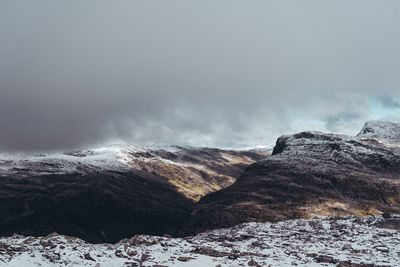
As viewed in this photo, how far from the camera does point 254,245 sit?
74.0 meters

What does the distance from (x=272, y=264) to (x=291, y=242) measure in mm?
30379

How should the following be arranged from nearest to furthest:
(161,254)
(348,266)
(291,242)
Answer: (348,266) < (161,254) < (291,242)

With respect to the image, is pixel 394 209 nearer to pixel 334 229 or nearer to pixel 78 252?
pixel 334 229

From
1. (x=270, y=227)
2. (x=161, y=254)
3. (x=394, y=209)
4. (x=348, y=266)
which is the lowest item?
(x=348, y=266)

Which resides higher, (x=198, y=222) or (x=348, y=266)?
(x=198, y=222)

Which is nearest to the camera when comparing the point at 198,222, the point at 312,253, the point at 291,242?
the point at 312,253

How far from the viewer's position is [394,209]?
17038 cm

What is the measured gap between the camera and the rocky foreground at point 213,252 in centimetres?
4912

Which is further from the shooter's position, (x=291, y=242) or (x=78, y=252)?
(x=291, y=242)

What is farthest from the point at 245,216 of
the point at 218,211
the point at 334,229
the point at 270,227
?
the point at 334,229

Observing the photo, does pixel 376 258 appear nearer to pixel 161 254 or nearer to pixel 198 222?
pixel 161 254

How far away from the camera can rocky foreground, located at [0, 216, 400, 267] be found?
49125 mm

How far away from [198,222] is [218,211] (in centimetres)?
1510

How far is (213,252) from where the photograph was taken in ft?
195
